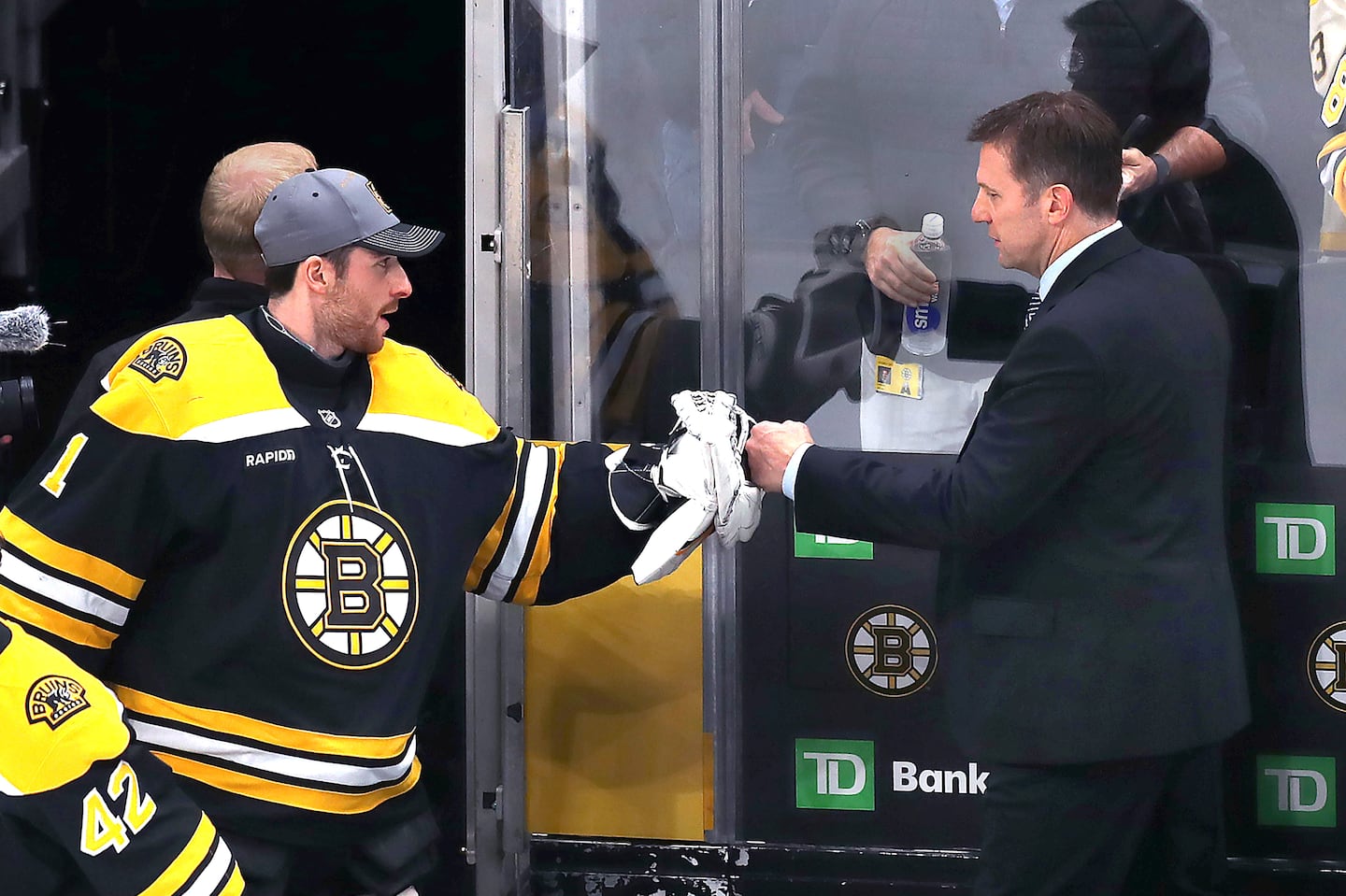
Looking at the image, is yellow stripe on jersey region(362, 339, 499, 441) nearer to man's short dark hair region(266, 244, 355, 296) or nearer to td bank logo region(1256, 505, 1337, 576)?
man's short dark hair region(266, 244, 355, 296)

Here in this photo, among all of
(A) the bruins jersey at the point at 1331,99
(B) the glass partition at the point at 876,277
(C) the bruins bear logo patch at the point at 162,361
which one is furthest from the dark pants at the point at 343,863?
(A) the bruins jersey at the point at 1331,99

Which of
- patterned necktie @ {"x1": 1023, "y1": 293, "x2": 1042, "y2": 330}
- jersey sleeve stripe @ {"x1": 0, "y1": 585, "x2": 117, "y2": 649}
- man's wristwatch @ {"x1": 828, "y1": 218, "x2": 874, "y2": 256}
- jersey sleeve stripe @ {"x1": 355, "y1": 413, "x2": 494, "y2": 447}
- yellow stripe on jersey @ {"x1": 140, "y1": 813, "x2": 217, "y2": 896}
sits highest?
man's wristwatch @ {"x1": 828, "y1": 218, "x2": 874, "y2": 256}

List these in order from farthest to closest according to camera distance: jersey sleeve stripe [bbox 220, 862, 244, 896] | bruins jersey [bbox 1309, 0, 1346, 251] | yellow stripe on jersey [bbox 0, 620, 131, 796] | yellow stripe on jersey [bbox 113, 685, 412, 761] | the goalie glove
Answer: bruins jersey [bbox 1309, 0, 1346, 251], the goalie glove, yellow stripe on jersey [bbox 113, 685, 412, 761], jersey sleeve stripe [bbox 220, 862, 244, 896], yellow stripe on jersey [bbox 0, 620, 131, 796]

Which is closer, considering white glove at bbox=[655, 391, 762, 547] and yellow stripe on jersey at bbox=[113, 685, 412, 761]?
yellow stripe on jersey at bbox=[113, 685, 412, 761]

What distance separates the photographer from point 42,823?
5.92 feet

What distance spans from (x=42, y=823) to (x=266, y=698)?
32 centimetres

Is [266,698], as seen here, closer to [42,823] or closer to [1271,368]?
[42,823]

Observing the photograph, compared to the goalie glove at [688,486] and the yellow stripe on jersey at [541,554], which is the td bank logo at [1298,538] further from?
the yellow stripe on jersey at [541,554]

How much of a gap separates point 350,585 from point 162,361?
0.38 m

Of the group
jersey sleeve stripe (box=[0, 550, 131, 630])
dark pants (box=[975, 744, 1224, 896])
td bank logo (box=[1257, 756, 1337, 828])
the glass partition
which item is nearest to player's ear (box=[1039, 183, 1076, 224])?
the glass partition

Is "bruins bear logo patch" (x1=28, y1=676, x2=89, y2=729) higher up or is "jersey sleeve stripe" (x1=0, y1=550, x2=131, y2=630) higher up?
"jersey sleeve stripe" (x1=0, y1=550, x2=131, y2=630)

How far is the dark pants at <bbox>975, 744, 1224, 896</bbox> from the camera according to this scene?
211 cm

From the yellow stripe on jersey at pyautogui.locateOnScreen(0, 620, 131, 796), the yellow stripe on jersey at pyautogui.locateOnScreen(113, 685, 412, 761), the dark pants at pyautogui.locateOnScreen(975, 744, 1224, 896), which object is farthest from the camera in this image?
the dark pants at pyautogui.locateOnScreen(975, 744, 1224, 896)

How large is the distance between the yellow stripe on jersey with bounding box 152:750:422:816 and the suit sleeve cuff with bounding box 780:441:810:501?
0.75 metres
